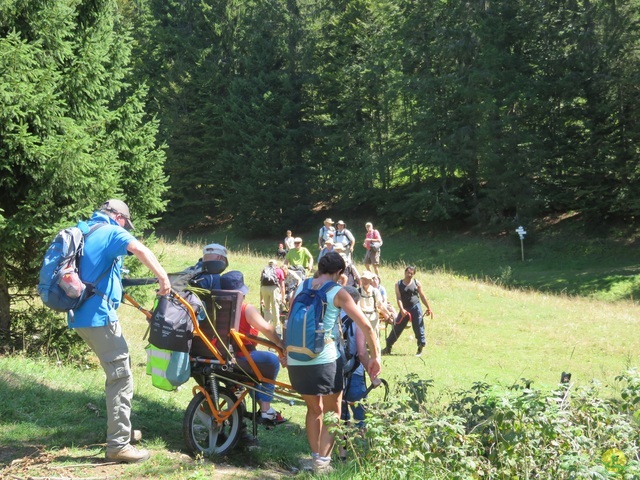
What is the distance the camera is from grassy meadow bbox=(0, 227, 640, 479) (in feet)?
18.0

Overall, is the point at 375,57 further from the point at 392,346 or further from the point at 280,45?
the point at 392,346

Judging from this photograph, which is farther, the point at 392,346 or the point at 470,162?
the point at 470,162

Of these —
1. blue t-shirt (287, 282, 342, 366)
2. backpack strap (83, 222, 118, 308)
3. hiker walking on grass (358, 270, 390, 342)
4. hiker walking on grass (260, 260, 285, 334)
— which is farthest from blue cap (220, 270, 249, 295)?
hiker walking on grass (260, 260, 285, 334)

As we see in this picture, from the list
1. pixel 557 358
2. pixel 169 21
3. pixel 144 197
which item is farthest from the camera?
pixel 169 21

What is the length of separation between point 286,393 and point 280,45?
42723 mm

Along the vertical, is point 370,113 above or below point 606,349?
above

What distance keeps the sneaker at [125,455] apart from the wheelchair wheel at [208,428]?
494 mm

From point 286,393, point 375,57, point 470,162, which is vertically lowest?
point 286,393

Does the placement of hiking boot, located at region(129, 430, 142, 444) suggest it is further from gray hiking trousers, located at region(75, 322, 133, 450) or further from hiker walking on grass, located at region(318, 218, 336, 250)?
hiker walking on grass, located at region(318, 218, 336, 250)

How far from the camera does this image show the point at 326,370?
5391 millimetres

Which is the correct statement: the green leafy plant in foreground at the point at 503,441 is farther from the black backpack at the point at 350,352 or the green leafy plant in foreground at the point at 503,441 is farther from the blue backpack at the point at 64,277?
the blue backpack at the point at 64,277

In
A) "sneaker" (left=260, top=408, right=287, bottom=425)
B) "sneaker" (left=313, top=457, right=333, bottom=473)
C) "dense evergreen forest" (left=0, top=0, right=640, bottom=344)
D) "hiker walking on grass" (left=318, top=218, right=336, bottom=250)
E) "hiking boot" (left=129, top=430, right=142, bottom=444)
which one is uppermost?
"dense evergreen forest" (left=0, top=0, right=640, bottom=344)

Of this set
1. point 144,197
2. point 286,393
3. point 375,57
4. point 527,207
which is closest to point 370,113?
point 375,57

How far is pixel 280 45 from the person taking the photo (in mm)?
46281
